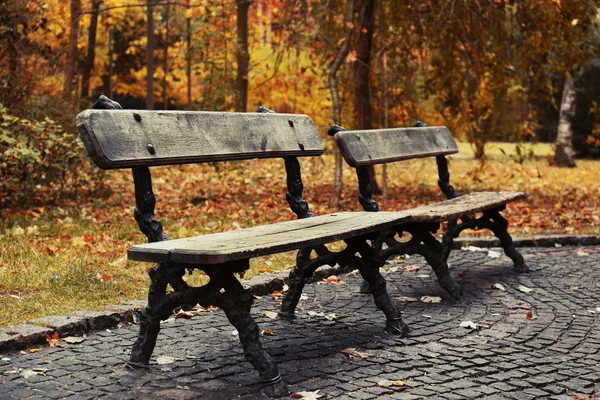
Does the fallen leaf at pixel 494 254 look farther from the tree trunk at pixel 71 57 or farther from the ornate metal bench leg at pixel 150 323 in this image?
the tree trunk at pixel 71 57

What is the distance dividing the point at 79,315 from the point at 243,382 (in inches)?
50.0

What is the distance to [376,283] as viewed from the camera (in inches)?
183

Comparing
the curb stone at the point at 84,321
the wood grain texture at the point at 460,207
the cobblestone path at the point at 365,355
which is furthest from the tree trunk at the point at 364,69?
the cobblestone path at the point at 365,355

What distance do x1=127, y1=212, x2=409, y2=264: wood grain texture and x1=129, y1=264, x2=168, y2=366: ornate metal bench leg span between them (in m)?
0.23

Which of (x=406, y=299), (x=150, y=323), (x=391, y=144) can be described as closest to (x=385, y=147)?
(x=391, y=144)

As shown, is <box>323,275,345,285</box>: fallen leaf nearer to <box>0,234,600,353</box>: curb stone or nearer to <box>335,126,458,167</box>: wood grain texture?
<box>0,234,600,353</box>: curb stone

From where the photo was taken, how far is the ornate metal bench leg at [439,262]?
5430mm

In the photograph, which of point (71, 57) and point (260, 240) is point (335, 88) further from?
point (71, 57)

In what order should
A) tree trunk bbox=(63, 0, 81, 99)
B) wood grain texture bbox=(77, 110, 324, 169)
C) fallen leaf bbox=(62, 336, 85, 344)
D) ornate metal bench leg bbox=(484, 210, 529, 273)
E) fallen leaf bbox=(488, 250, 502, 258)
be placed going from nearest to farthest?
wood grain texture bbox=(77, 110, 324, 169) → fallen leaf bbox=(62, 336, 85, 344) → ornate metal bench leg bbox=(484, 210, 529, 273) → fallen leaf bbox=(488, 250, 502, 258) → tree trunk bbox=(63, 0, 81, 99)

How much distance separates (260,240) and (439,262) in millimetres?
2034

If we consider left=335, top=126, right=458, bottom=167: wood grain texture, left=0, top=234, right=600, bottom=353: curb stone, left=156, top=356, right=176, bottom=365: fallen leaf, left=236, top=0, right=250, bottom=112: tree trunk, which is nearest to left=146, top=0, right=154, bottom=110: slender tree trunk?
left=236, top=0, right=250, bottom=112: tree trunk

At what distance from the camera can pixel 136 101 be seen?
31703mm

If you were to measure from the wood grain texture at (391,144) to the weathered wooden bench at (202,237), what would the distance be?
756 mm

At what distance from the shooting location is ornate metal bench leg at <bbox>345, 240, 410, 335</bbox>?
181 inches
